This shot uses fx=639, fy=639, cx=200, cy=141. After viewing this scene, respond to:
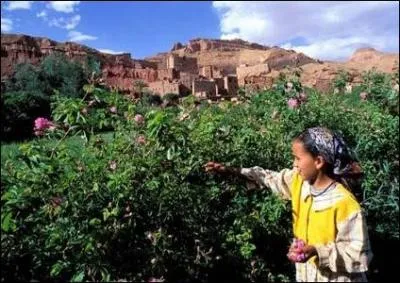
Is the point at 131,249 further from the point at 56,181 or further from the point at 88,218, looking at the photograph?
the point at 56,181

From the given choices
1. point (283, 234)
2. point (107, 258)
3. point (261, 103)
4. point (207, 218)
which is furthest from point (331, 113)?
point (107, 258)

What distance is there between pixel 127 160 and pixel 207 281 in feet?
2.68

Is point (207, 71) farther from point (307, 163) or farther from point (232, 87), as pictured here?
point (307, 163)

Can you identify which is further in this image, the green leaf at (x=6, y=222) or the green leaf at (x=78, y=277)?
the green leaf at (x=78, y=277)

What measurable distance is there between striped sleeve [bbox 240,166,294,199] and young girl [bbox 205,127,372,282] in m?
0.18

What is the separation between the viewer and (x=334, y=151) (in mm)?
2559

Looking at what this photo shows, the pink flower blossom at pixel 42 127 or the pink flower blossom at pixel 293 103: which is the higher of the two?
the pink flower blossom at pixel 293 103

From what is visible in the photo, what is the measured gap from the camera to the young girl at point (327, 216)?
247 centimetres

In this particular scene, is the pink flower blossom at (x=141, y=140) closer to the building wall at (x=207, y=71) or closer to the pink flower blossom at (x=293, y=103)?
the pink flower blossom at (x=293, y=103)

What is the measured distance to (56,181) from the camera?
2.94m

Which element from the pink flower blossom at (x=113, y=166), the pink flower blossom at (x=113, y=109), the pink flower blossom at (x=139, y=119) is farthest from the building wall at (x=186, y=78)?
the pink flower blossom at (x=113, y=166)

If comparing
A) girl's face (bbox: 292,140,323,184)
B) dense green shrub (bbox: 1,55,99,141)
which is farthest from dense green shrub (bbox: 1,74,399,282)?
dense green shrub (bbox: 1,55,99,141)

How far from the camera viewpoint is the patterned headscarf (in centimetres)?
255

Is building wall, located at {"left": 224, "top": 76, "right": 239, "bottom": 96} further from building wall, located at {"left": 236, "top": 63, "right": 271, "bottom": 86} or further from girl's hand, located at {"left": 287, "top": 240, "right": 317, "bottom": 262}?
girl's hand, located at {"left": 287, "top": 240, "right": 317, "bottom": 262}
